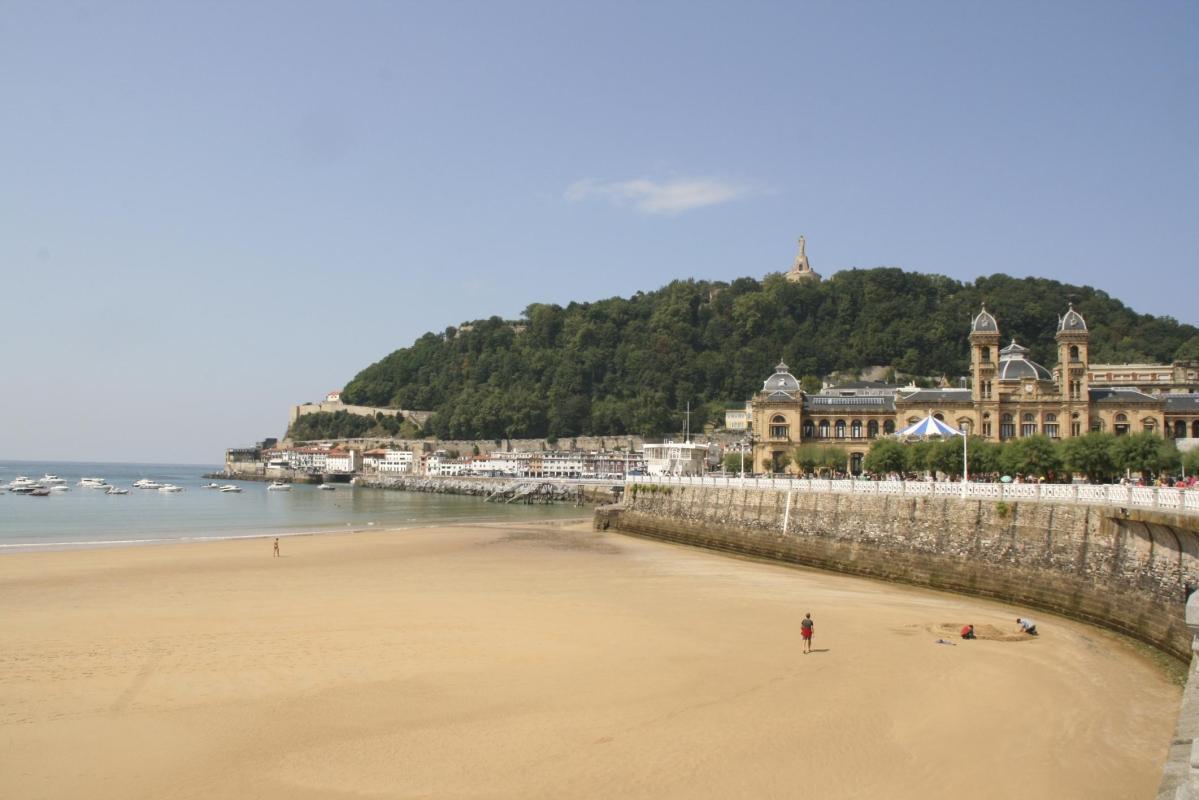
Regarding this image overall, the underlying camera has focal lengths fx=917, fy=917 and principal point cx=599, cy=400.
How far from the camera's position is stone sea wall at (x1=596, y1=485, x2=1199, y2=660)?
2048 cm

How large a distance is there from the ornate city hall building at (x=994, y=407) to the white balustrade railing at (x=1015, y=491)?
3083 centimetres

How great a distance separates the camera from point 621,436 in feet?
481

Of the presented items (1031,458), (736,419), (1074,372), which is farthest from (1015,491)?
(736,419)

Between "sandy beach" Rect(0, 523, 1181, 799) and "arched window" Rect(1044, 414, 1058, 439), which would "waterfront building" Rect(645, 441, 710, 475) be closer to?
"arched window" Rect(1044, 414, 1058, 439)

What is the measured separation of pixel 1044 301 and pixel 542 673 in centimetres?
14253

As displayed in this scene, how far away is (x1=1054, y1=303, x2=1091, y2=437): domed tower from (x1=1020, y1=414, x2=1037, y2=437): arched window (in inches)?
98.1

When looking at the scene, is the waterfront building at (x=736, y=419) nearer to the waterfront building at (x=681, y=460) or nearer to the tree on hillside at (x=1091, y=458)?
the waterfront building at (x=681, y=460)

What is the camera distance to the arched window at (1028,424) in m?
67.8

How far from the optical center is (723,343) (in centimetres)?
15662

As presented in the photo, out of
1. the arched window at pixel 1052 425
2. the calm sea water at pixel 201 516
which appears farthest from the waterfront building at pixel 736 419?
the arched window at pixel 1052 425

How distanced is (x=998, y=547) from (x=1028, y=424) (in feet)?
147

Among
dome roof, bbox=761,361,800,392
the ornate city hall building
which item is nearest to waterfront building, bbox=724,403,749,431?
→ the ornate city hall building

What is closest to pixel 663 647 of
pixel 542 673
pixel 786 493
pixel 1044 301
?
pixel 542 673

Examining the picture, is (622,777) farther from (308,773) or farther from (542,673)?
(542,673)
